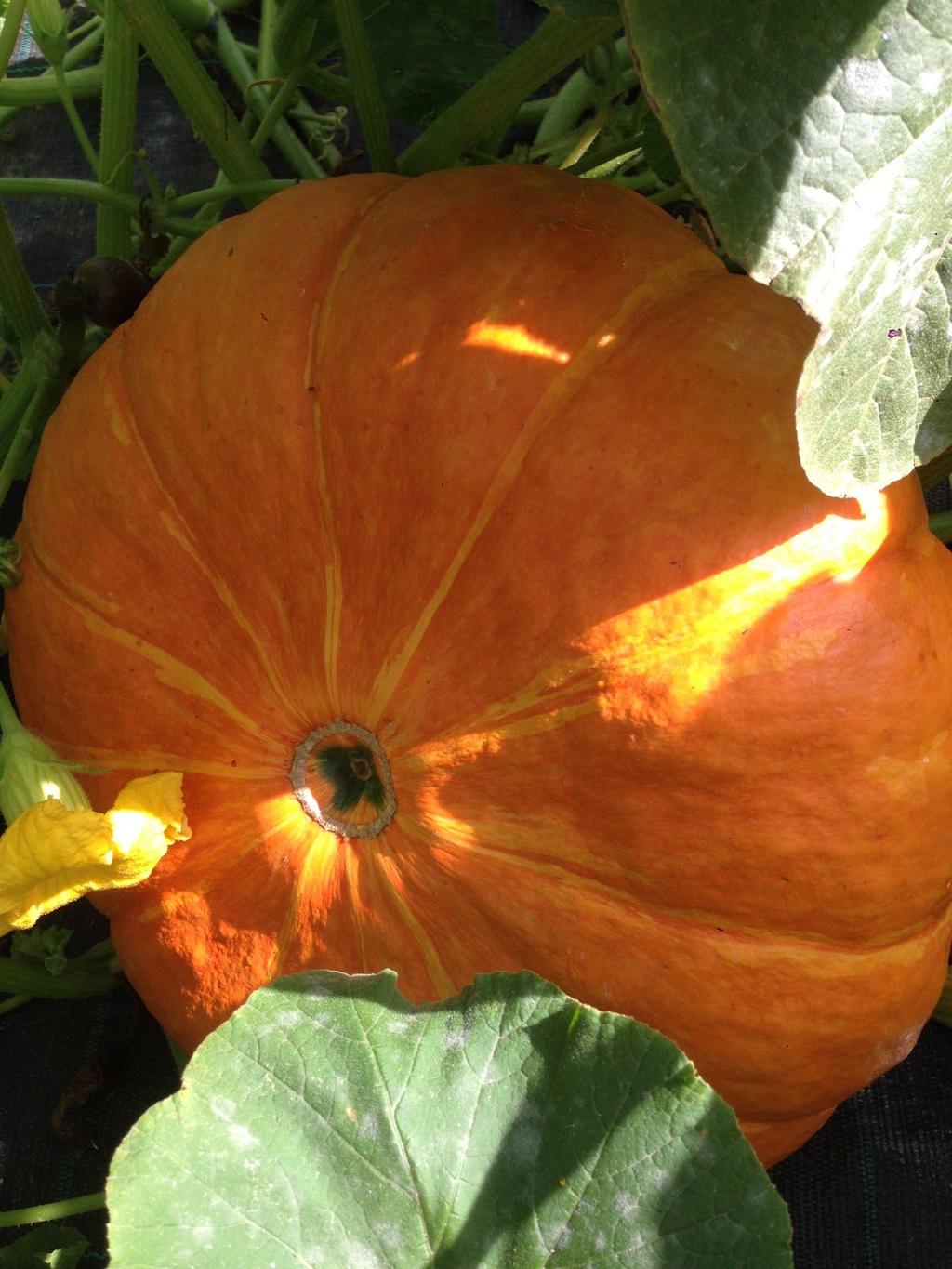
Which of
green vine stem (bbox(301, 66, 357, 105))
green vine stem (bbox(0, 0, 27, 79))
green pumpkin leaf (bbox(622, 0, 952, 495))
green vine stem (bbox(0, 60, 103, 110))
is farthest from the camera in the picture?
green vine stem (bbox(0, 60, 103, 110))

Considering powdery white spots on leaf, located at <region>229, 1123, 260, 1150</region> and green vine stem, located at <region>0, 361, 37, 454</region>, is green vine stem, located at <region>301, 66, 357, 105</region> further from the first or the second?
powdery white spots on leaf, located at <region>229, 1123, 260, 1150</region>

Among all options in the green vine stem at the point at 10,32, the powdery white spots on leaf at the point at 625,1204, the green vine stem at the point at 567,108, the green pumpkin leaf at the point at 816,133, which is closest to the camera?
the green pumpkin leaf at the point at 816,133

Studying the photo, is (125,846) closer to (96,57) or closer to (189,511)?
(189,511)

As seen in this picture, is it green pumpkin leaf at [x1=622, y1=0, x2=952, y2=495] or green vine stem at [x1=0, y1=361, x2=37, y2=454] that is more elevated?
green pumpkin leaf at [x1=622, y1=0, x2=952, y2=495]

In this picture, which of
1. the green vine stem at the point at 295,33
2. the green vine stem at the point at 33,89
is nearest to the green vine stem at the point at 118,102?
the green vine stem at the point at 295,33

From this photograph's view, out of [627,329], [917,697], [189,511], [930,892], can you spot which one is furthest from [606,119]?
[930,892]

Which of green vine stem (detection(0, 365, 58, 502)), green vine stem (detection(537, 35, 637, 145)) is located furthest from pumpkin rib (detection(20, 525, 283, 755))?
green vine stem (detection(537, 35, 637, 145))

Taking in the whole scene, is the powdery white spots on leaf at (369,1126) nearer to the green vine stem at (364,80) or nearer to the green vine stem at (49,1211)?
the green vine stem at (49,1211)
